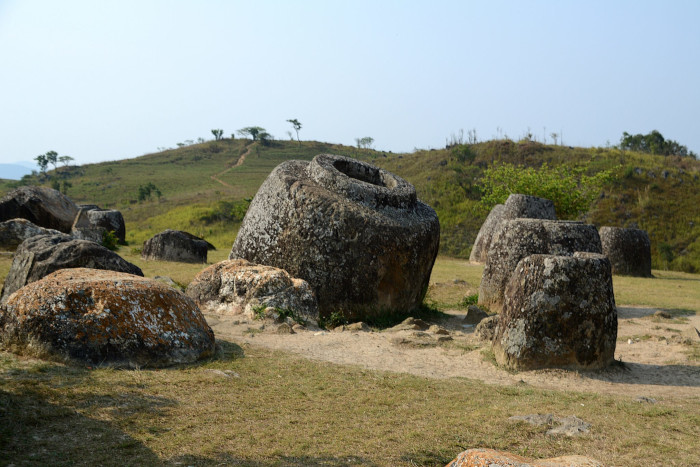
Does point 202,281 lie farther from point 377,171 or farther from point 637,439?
point 637,439

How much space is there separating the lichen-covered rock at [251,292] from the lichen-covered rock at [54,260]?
1.53 m

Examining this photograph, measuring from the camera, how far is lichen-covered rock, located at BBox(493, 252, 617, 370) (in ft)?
26.4

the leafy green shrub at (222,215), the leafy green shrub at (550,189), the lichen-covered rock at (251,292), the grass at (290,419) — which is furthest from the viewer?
the leafy green shrub at (222,215)

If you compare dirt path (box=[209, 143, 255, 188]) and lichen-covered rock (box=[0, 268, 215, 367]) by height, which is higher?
dirt path (box=[209, 143, 255, 188])

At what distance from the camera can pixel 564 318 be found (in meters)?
8.05

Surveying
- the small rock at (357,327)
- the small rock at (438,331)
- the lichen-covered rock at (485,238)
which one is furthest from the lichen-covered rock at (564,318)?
the lichen-covered rock at (485,238)

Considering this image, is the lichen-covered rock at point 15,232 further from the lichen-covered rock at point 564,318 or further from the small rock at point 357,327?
the lichen-covered rock at point 564,318

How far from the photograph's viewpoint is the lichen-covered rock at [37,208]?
76.7 ft

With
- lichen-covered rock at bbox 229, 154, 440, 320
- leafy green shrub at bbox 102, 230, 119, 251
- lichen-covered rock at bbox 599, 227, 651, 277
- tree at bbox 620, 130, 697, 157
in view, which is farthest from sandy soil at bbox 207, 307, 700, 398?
tree at bbox 620, 130, 697, 157

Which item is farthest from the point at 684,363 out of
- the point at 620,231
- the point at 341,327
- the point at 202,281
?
the point at 620,231

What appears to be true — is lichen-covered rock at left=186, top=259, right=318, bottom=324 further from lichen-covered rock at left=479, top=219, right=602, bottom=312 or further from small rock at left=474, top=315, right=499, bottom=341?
lichen-covered rock at left=479, top=219, right=602, bottom=312

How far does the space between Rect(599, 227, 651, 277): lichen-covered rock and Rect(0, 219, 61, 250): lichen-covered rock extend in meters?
19.3

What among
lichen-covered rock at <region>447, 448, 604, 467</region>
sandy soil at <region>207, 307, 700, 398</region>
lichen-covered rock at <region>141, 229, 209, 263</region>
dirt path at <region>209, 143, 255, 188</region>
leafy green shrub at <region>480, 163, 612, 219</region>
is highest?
dirt path at <region>209, 143, 255, 188</region>

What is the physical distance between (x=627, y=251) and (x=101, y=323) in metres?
21.2
